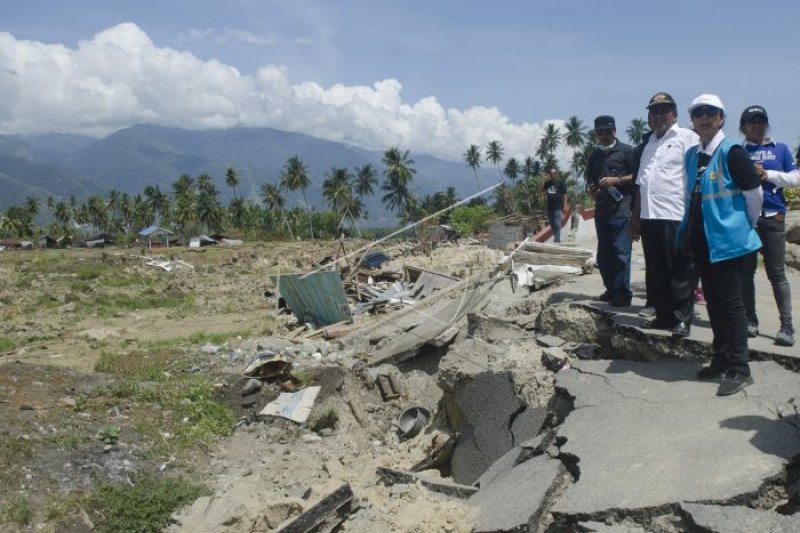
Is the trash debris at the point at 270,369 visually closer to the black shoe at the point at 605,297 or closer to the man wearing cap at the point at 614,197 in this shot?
the black shoe at the point at 605,297

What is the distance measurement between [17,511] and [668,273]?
17.1 feet

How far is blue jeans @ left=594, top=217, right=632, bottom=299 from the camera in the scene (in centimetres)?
515

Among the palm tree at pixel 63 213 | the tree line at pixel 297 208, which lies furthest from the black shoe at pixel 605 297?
the palm tree at pixel 63 213

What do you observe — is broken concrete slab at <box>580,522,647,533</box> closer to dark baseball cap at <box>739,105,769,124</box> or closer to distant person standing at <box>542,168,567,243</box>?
dark baseball cap at <box>739,105,769,124</box>

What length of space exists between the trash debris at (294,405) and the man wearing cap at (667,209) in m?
4.04

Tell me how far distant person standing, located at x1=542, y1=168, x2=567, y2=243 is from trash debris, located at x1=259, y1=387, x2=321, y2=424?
5.32 meters

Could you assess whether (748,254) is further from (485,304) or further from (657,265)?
(485,304)

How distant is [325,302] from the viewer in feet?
36.4

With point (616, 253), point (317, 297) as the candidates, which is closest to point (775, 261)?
point (616, 253)

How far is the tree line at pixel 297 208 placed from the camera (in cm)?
6022

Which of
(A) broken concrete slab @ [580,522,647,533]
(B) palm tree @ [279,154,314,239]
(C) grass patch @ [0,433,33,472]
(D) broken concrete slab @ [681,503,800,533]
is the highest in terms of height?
(B) palm tree @ [279,154,314,239]

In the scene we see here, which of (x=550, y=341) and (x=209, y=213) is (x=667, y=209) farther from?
(x=209, y=213)

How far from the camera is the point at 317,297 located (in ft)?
36.9

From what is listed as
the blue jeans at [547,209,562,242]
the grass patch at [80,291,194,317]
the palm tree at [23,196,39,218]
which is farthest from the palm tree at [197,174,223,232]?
the blue jeans at [547,209,562,242]
